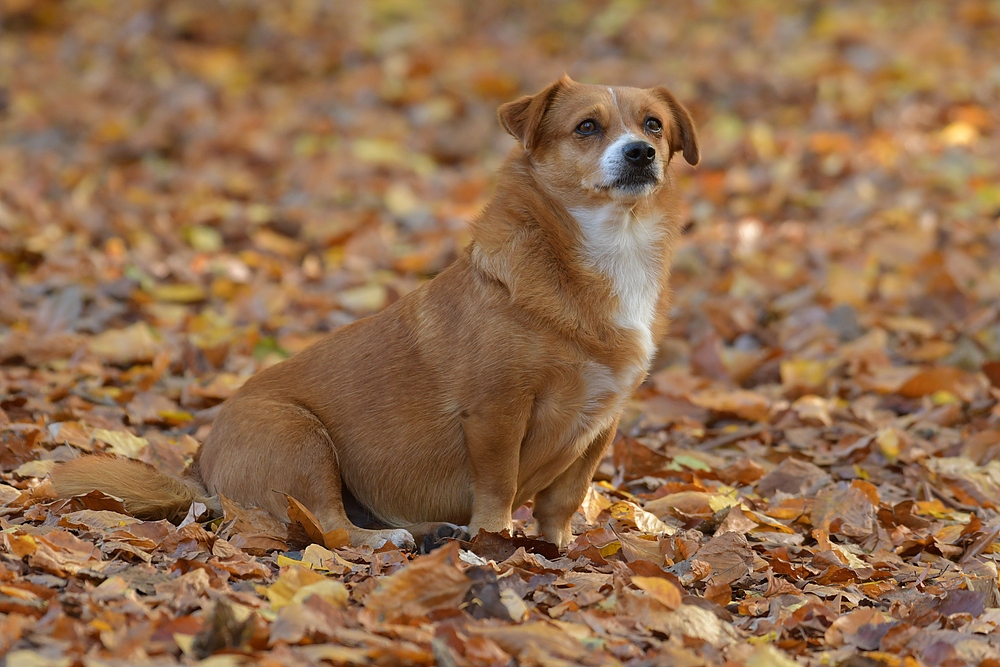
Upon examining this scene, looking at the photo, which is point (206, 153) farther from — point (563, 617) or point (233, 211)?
point (563, 617)

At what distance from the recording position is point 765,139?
9.59 meters

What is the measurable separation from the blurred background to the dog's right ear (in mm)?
855

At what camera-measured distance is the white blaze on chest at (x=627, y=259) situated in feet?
13.5

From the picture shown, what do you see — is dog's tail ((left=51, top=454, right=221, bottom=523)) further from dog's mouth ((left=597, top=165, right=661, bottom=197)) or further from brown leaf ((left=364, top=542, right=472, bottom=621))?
dog's mouth ((left=597, top=165, right=661, bottom=197))

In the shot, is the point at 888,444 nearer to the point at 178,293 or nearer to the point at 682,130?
the point at 682,130

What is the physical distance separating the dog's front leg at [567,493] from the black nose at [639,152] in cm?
98

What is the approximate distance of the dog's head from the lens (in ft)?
13.8

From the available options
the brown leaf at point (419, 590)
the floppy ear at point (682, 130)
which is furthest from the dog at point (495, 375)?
the brown leaf at point (419, 590)

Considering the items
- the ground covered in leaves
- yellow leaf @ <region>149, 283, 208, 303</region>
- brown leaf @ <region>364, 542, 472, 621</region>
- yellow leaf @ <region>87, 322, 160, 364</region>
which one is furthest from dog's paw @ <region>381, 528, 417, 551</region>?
yellow leaf @ <region>149, 283, 208, 303</region>

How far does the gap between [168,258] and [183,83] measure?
385cm

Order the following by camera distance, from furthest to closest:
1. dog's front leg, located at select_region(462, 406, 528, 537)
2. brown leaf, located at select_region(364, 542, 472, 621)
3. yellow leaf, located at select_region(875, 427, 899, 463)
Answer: yellow leaf, located at select_region(875, 427, 899, 463) → dog's front leg, located at select_region(462, 406, 528, 537) → brown leaf, located at select_region(364, 542, 472, 621)

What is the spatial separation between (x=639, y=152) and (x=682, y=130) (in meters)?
0.59

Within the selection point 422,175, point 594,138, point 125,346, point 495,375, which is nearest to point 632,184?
point 594,138

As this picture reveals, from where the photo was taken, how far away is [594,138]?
432 centimetres
